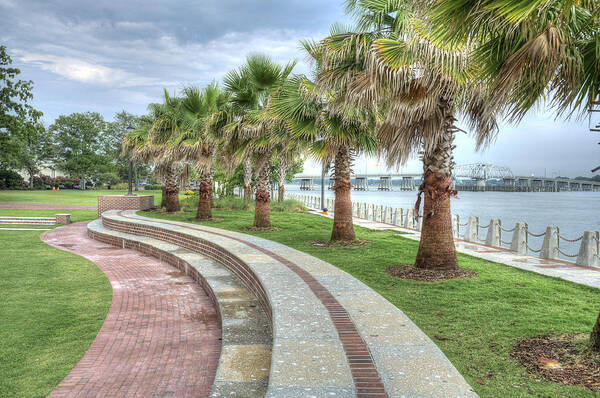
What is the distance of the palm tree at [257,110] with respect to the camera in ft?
50.8

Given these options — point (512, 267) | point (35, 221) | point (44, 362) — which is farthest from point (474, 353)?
point (35, 221)

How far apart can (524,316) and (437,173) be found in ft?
11.8

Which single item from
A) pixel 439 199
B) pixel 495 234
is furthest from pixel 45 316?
pixel 495 234

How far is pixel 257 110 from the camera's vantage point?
51.9 ft

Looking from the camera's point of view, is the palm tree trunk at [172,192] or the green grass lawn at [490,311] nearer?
the green grass lawn at [490,311]

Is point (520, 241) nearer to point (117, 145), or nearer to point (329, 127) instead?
point (329, 127)

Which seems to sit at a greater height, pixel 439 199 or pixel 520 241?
pixel 439 199

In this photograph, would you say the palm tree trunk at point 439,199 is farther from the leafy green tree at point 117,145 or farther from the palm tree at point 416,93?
the leafy green tree at point 117,145

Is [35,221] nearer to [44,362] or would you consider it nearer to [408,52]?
[44,362]

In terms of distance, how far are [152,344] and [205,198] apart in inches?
580

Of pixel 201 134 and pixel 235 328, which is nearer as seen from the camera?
pixel 235 328

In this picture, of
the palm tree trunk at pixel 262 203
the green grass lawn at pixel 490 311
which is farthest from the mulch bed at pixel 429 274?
the palm tree trunk at pixel 262 203

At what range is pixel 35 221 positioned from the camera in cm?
2148

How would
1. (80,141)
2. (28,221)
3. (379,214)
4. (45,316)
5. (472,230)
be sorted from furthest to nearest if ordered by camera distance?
(80,141), (379,214), (28,221), (472,230), (45,316)
